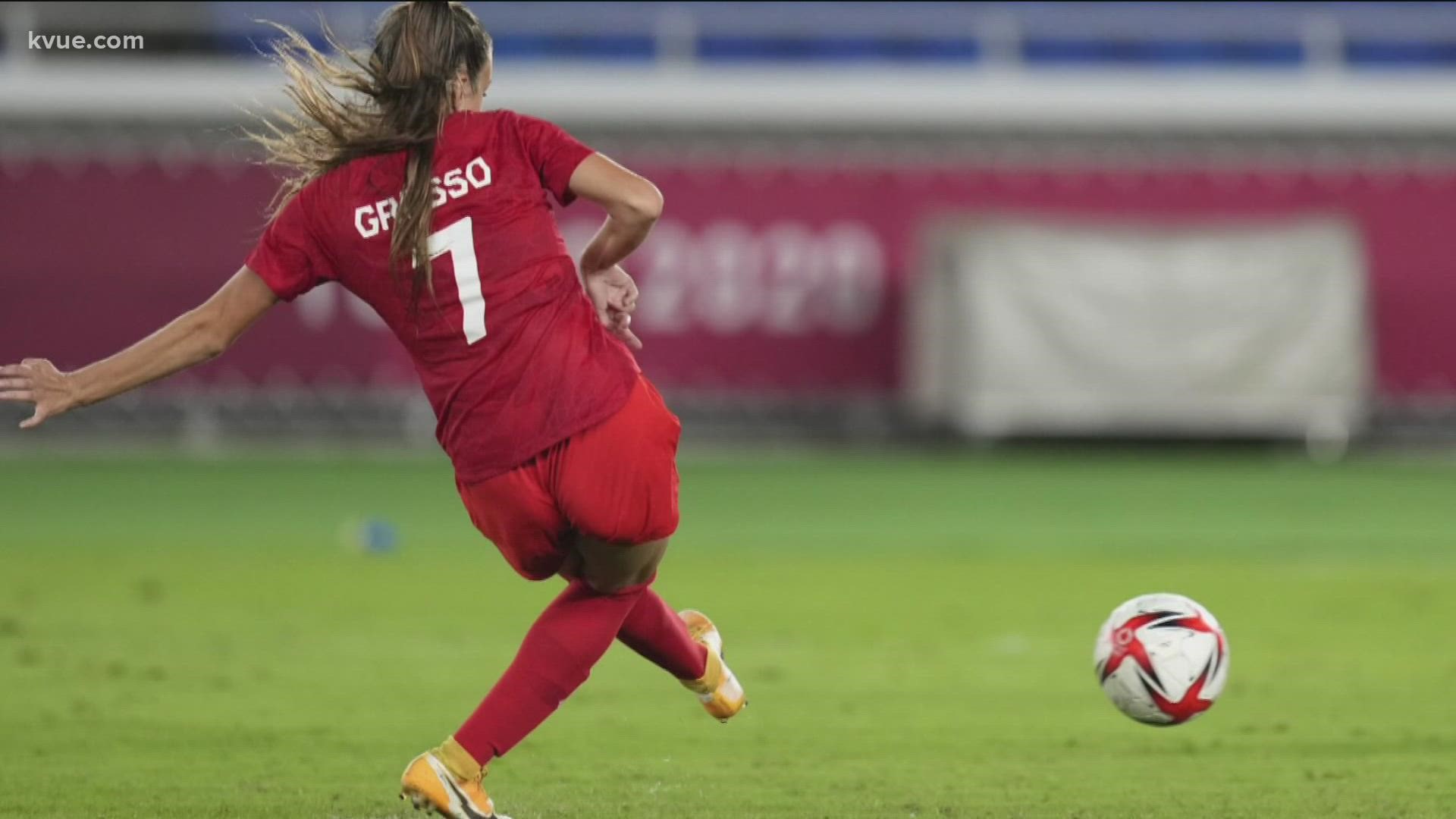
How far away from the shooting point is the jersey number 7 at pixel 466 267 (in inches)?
213

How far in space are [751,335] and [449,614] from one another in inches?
581

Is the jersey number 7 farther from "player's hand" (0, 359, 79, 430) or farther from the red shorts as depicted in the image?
"player's hand" (0, 359, 79, 430)

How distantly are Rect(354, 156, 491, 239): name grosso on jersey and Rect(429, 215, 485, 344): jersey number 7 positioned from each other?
7 centimetres

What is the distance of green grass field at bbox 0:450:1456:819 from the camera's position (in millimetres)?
6465

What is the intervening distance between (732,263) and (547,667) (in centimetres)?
2009

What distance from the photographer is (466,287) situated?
5.43 m

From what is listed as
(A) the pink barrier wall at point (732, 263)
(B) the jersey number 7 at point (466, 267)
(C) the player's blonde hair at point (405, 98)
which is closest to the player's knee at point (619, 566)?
(B) the jersey number 7 at point (466, 267)

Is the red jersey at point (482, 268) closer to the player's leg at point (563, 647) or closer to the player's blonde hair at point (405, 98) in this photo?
the player's blonde hair at point (405, 98)

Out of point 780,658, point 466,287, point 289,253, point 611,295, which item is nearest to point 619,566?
point 611,295

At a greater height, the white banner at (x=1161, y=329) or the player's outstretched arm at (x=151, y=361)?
the player's outstretched arm at (x=151, y=361)

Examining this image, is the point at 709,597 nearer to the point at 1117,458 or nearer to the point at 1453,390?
the point at 1117,458

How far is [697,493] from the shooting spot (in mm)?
19219

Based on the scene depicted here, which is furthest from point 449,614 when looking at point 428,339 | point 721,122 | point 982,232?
point 721,122

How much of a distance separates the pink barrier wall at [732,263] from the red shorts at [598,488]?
1957cm
